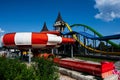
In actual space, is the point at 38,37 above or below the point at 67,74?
above

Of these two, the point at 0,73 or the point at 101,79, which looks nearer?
the point at 0,73

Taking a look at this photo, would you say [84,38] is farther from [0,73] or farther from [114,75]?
[0,73]

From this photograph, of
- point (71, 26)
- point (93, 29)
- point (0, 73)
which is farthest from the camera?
point (71, 26)

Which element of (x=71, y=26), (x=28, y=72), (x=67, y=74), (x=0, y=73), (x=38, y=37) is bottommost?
(x=67, y=74)

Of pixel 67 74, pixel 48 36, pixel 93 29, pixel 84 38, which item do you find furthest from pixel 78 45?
pixel 67 74

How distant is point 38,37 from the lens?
1936 centimetres

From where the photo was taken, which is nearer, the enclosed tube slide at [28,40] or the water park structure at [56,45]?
the water park structure at [56,45]

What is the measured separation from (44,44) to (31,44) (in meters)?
1.46

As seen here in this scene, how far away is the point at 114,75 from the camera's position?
11.7m

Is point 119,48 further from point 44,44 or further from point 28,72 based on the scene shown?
point 28,72

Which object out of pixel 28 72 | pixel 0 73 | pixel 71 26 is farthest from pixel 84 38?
pixel 28 72

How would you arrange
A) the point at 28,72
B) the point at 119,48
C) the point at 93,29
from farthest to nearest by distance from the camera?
the point at 93,29 → the point at 119,48 → the point at 28,72

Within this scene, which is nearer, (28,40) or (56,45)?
(28,40)

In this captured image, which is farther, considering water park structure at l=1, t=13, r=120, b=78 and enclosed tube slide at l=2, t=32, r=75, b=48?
enclosed tube slide at l=2, t=32, r=75, b=48
